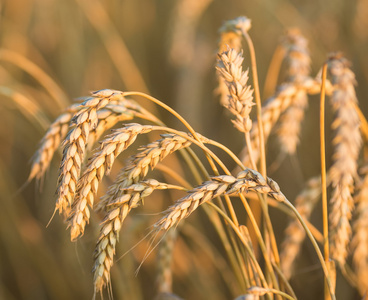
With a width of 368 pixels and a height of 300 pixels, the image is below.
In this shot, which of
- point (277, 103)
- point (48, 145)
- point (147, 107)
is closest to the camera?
point (48, 145)

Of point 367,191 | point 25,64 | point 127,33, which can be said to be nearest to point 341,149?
point 367,191

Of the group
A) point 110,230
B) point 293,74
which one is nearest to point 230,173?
point 110,230

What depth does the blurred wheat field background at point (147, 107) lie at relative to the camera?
6.44 ft

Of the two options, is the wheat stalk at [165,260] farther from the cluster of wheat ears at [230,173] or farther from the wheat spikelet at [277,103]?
the wheat spikelet at [277,103]

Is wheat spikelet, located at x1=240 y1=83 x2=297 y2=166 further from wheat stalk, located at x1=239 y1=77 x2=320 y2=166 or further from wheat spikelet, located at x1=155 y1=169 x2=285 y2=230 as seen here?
wheat spikelet, located at x1=155 y1=169 x2=285 y2=230

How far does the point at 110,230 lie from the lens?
834 mm

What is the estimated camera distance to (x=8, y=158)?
9.59ft

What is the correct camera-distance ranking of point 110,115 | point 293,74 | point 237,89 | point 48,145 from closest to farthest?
point 237,89
point 110,115
point 48,145
point 293,74

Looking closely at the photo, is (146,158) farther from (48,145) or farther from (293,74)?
(293,74)

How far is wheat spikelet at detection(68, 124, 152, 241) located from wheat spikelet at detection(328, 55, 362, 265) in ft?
1.83

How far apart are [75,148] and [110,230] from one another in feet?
0.53

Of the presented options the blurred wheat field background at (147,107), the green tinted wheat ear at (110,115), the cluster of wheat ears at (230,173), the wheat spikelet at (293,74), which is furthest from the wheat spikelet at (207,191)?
the blurred wheat field background at (147,107)

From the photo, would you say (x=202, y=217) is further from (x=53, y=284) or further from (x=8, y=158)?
(x=8, y=158)

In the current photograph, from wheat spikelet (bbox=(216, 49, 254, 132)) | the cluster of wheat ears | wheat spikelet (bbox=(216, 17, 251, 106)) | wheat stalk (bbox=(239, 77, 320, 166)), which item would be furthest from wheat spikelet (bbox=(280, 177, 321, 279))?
wheat spikelet (bbox=(216, 49, 254, 132))
